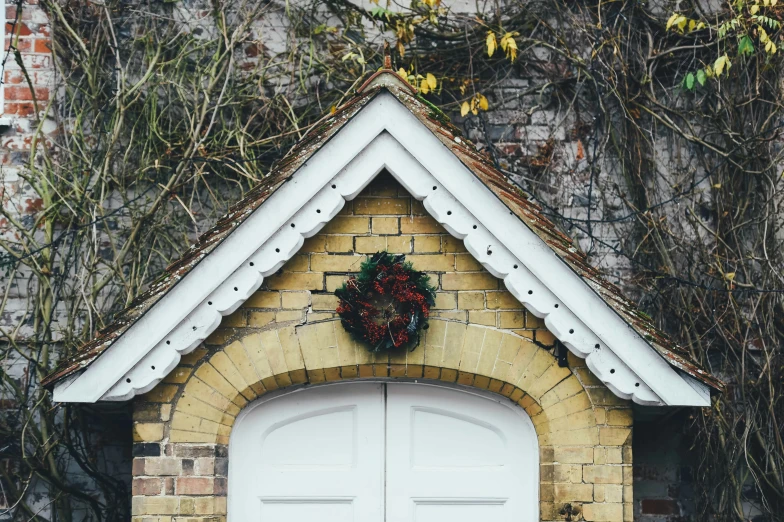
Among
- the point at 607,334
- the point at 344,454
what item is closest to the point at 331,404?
the point at 344,454

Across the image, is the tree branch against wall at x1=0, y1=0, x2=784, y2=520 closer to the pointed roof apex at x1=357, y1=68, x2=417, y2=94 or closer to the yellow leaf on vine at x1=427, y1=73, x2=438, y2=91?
the yellow leaf on vine at x1=427, y1=73, x2=438, y2=91

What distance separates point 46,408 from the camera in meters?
6.59

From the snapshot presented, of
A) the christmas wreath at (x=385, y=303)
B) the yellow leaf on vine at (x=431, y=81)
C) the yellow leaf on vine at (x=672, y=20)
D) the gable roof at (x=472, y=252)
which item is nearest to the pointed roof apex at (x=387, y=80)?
the gable roof at (x=472, y=252)

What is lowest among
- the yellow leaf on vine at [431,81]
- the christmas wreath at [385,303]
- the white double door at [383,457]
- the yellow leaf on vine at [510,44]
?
the white double door at [383,457]

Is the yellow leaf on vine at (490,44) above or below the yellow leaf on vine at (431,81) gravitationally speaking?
above

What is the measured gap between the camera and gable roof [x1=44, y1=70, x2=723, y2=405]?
4.88m

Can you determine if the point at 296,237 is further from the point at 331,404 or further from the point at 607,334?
the point at 607,334

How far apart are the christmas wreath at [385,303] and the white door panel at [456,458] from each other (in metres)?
0.55

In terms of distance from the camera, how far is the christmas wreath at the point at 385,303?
16.5 feet

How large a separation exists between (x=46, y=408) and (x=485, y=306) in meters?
3.31

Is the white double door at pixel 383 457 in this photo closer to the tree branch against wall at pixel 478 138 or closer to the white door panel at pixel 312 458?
the white door panel at pixel 312 458

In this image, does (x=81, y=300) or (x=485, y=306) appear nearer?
(x=485, y=306)

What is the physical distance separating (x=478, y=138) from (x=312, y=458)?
9.83 ft

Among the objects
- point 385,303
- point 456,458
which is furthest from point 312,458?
point 385,303
